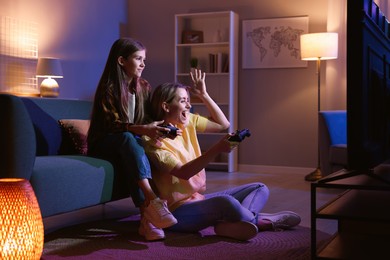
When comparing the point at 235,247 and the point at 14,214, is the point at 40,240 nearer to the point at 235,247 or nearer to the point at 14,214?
the point at 14,214

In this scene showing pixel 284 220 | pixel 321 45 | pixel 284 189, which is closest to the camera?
pixel 284 220

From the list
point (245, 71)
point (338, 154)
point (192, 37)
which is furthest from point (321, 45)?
point (192, 37)

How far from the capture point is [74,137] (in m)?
3.22

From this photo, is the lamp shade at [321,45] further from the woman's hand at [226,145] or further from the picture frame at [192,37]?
the woman's hand at [226,145]

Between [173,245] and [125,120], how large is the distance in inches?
29.8

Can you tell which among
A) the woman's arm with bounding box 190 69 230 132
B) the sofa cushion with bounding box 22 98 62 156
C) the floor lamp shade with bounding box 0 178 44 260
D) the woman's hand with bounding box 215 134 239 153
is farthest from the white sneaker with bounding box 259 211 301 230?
the floor lamp shade with bounding box 0 178 44 260

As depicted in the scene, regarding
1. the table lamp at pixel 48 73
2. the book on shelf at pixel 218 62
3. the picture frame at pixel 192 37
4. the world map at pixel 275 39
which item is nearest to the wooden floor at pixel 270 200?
the book on shelf at pixel 218 62

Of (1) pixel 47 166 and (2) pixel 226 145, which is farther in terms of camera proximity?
(1) pixel 47 166

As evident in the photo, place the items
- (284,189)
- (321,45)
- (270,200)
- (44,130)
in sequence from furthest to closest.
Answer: (321,45) < (284,189) < (270,200) < (44,130)

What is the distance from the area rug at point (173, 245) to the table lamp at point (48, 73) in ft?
9.82

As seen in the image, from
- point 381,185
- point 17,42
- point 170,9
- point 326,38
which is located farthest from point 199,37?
point 381,185

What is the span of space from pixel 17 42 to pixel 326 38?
318cm

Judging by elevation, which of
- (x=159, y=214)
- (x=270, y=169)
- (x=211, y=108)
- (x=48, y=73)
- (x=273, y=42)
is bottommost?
(x=270, y=169)

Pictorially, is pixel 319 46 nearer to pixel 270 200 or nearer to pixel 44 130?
pixel 270 200
